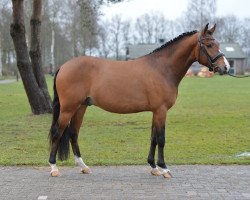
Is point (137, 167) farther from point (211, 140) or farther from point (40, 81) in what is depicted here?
point (40, 81)

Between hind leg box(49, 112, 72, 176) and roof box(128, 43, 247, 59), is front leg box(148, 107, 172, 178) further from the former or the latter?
roof box(128, 43, 247, 59)

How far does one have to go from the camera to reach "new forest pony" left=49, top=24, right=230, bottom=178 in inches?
296

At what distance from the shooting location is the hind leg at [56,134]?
7637 mm

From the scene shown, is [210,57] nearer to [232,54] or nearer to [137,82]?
[137,82]

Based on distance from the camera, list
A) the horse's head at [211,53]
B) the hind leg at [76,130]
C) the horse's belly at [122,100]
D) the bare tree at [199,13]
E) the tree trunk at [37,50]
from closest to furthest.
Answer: the horse's head at [211,53], the horse's belly at [122,100], the hind leg at [76,130], the tree trunk at [37,50], the bare tree at [199,13]

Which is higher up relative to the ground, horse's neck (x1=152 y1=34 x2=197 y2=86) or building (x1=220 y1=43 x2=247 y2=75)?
horse's neck (x1=152 y1=34 x2=197 y2=86)

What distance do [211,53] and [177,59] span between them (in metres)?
0.62

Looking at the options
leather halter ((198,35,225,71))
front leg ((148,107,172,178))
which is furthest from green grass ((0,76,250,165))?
leather halter ((198,35,225,71))

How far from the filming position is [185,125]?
14.9 meters

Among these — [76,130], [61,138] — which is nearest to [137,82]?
[76,130]

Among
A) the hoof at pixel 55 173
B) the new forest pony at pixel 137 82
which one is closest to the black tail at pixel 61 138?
the new forest pony at pixel 137 82

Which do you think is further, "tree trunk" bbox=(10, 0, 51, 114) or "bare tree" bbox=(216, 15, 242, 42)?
"bare tree" bbox=(216, 15, 242, 42)

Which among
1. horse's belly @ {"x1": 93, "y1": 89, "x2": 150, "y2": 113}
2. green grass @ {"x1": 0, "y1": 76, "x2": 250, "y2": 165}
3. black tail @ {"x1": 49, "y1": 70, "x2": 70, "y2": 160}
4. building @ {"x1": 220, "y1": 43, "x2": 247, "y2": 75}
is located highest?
horse's belly @ {"x1": 93, "y1": 89, "x2": 150, "y2": 113}

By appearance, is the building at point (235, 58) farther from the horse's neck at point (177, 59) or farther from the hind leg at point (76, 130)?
the hind leg at point (76, 130)
